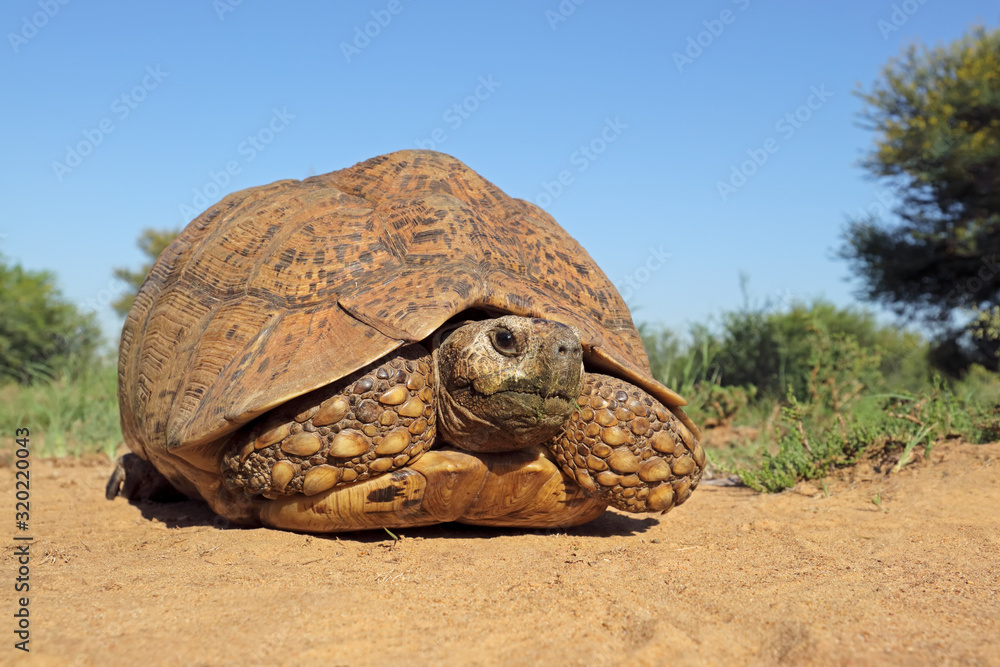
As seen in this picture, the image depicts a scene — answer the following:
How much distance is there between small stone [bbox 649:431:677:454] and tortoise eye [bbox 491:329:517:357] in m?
0.76

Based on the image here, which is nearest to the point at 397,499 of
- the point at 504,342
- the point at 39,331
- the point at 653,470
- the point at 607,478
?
the point at 504,342

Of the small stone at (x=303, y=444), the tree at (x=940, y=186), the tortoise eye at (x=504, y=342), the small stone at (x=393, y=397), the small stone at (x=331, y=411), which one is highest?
the tree at (x=940, y=186)

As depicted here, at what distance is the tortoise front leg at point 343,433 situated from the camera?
274 centimetres

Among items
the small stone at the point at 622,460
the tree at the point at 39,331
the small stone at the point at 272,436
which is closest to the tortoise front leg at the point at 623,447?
the small stone at the point at 622,460

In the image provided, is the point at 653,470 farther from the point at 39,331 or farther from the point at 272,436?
the point at 39,331

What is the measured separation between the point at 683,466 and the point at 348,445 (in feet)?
4.66

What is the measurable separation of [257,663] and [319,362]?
1.21 m

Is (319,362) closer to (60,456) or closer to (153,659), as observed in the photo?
(153,659)

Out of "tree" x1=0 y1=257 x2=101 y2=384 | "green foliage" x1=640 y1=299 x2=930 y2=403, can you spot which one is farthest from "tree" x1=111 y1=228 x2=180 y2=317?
"green foliage" x1=640 y1=299 x2=930 y2=403

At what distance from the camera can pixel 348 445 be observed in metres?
2.71

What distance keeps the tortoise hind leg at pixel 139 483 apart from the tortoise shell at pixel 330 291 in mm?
318

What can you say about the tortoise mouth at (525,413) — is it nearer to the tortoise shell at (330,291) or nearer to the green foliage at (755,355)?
the tortoise shell at (330,291)

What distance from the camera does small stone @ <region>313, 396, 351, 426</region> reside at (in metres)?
2.72

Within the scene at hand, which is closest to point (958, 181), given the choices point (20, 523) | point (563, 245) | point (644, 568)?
point (563, 245)
